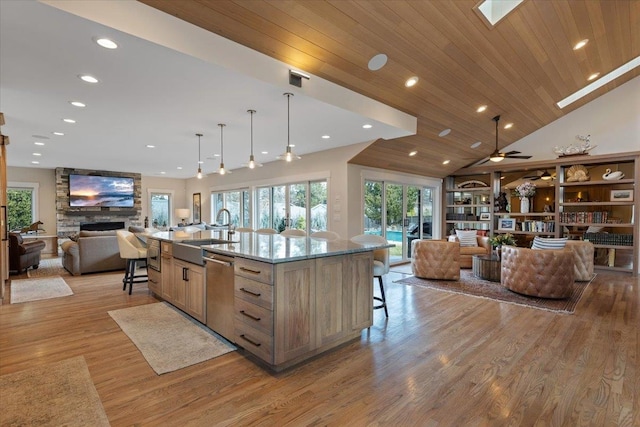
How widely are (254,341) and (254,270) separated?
0.58 meters

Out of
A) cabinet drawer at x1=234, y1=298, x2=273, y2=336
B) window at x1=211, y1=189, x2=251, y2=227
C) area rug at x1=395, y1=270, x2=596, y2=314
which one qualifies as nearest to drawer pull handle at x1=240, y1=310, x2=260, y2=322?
cabinet drawer at x1=234, y1=298, x2=273, y2=336

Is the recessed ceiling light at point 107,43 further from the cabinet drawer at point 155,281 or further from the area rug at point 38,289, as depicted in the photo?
the area rug at point 38,289

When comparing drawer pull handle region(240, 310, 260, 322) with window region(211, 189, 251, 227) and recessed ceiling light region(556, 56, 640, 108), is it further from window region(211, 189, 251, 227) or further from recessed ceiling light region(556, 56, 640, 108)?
recessed ceiling light region(556, 56, 640, 108)

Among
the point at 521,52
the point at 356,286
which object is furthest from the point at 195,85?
the point at 521,52

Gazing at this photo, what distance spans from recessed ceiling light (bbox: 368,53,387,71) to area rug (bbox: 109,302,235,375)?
10.9ft

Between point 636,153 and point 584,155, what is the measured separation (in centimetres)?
80

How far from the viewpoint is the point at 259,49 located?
9.72 feet

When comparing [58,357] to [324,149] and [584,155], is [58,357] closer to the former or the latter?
[324,149]

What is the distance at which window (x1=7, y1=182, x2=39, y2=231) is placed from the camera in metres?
8.97

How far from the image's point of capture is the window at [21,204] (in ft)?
29.4

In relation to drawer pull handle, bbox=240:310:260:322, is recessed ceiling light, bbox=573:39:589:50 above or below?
above

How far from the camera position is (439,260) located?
18.4 feet

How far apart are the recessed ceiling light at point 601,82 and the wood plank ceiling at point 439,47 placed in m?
0.36

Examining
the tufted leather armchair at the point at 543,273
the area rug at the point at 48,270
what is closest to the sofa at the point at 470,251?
the tufted leather armchair at the point at 543,273
